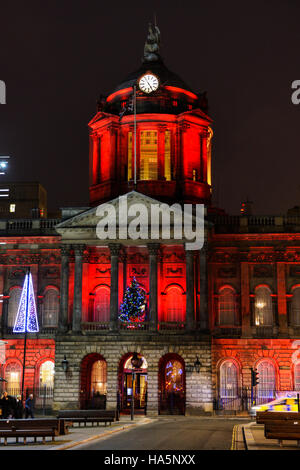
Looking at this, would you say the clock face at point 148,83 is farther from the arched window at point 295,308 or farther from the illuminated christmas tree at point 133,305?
the arched window at point 295,308

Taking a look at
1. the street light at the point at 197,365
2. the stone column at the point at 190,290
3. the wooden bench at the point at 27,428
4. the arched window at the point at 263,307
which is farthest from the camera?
the arched window at the point at 263,307

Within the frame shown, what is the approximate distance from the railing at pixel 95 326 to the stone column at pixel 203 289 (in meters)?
6.40

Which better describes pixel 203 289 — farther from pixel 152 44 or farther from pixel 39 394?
pixel 152 44

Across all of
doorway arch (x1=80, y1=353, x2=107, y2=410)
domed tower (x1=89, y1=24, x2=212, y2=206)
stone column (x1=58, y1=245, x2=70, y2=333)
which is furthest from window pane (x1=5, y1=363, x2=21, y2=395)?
domed tower (x1=89, y1=24, x2=212, y2=206)

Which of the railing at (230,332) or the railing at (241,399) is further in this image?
the railing at (230,332)

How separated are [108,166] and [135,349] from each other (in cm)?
1765

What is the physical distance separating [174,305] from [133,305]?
5255 mm

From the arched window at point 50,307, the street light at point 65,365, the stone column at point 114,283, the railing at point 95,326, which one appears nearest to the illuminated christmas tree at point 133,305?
the stone column at point 114,283

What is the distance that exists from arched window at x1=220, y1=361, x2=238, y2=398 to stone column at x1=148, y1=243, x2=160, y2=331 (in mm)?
6988

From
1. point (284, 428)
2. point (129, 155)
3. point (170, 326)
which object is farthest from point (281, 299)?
point (284, 428)

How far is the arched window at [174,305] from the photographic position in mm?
52375

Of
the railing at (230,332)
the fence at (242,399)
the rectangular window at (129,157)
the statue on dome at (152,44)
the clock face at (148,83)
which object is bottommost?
the fence at (242,399)

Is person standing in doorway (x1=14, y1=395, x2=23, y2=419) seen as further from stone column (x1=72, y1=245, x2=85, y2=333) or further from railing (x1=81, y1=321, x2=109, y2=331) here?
railing (x1=81, y1=321, x2=109, y2=331)

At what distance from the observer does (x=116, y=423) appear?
3675 centimetres
